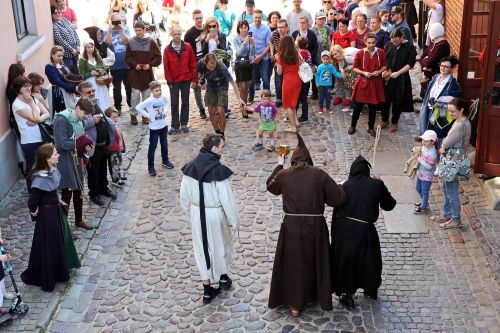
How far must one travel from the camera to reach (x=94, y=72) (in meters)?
12.6

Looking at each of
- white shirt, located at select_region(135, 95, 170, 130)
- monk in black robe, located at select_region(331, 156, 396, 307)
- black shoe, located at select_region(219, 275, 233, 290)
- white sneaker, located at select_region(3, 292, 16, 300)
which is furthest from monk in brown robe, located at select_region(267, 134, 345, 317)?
white shirt, located at select_region(135, 95, 170, 130)

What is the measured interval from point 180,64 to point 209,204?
5533 millimetres

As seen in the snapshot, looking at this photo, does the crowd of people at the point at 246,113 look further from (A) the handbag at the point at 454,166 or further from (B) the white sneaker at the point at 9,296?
(B) the white sneaker at the point at 9,296

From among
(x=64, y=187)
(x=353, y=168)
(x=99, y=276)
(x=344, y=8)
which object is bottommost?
(x=99, y=276)

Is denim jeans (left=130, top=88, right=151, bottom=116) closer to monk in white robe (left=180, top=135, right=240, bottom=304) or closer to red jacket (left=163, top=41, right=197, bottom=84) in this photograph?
red jacket (left=163, top=41, right=197, bottom=84)

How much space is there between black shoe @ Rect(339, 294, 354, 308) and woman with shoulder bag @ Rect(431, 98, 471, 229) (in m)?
2.40

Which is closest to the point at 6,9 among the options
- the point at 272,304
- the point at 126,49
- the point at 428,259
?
the point at 126,49

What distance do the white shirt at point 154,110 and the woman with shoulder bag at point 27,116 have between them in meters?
1.46

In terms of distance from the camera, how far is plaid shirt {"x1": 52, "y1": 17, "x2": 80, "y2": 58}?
13.8 m

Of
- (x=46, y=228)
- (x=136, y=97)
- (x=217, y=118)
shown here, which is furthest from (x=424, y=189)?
(x=136, y=97)

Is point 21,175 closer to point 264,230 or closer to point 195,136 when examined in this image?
point 195,136

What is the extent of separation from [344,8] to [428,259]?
29.5 ft

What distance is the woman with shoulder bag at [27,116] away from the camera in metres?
10.6

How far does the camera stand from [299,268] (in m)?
7.87
